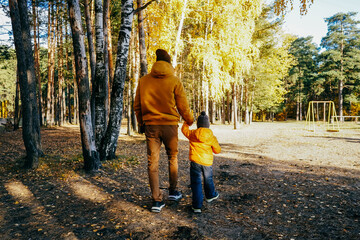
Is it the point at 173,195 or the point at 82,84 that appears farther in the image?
the point at 82,84

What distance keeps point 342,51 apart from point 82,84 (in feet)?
124

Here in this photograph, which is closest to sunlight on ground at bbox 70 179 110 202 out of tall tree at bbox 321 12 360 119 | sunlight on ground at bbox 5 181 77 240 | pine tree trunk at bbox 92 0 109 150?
sunlight on ground at bbox 5 181 77 240

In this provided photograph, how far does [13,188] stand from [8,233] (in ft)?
6.70

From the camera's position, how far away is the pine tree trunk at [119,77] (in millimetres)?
6116

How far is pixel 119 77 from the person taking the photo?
6145 mm

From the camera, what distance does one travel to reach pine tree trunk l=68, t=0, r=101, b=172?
5.18m

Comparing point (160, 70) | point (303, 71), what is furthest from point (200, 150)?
point (303, 71)

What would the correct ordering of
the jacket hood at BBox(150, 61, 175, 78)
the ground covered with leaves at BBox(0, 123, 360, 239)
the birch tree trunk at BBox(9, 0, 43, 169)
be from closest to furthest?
the ground covered with leaves at BBox(0, 123, 360, 239) → the jacket hood at BBox(150, 61, 175, 78) → the birch tree trunk at BBox(9, 0, 43, 169)

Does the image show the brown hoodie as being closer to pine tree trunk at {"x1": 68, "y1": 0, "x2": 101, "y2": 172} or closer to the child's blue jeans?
the child's blue jeans

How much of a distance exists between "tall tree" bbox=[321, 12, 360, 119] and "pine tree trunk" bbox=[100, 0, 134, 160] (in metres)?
33.9

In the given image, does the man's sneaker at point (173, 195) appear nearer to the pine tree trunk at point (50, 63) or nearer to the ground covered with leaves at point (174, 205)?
the ground covered with leaves at point (174, 205)

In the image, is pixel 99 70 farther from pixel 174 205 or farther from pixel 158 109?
pixel 174 205

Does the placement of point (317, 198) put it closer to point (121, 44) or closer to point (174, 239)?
point (174, 239)

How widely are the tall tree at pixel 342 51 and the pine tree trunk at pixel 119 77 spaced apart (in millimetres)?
33902
